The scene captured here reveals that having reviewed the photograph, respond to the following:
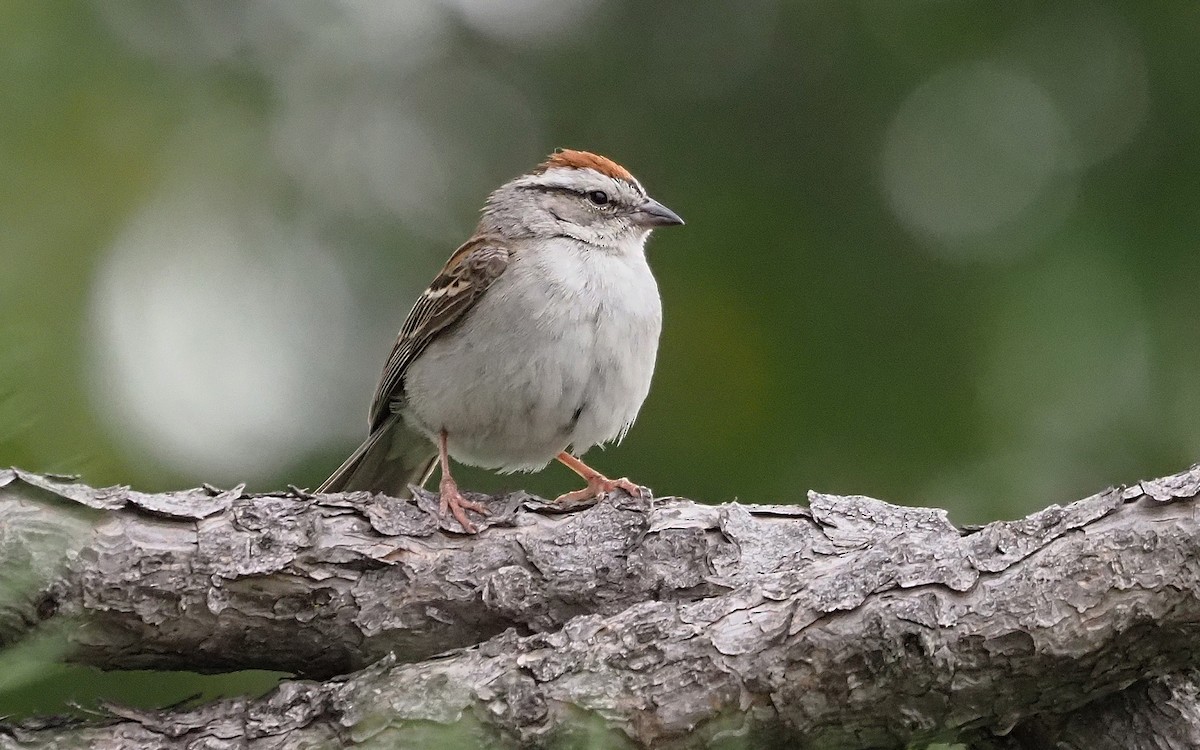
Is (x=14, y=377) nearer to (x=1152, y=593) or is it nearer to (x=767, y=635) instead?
(x=767, y=635)

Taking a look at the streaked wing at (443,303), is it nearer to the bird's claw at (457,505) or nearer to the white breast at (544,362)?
the white breast at (544,362)

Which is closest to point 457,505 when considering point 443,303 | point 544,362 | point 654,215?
point 544,362

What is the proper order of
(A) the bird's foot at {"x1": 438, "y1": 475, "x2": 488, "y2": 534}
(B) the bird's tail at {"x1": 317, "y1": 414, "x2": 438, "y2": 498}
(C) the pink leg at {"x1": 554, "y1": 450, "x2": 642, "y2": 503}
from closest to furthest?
(A) the bird's foot at {"x1": 438, "y1": 475, "x2": 488, "y2": 534} → (C) the pink leg at {"x1": 554, "y1": 450, "x2": 642, "y2": 503} → (B) the bird's tail at {"x1": 317, "y1": 414, "x2": 438, "y2": 498}

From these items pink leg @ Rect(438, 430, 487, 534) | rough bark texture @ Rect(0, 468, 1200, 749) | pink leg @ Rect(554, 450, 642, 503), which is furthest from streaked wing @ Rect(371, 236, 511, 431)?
rough bark texture @ Rect(0, 468, 1200, 749)

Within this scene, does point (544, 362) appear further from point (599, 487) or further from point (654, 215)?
point (654, 215)

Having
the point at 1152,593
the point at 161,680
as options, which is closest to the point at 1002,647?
the point at 1152,593

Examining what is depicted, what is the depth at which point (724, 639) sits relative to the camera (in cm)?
248

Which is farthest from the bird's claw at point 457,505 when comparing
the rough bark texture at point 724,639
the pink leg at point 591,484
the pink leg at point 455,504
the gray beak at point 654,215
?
the gray beak at point 654,215

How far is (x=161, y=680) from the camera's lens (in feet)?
11.1

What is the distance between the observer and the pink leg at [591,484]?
3877 mm

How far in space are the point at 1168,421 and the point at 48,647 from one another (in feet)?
9.05

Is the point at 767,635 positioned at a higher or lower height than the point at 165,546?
lower

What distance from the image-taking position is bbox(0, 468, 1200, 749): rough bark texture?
7.85 ft

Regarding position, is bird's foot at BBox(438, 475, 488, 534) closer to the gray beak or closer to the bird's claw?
the bird's claw
